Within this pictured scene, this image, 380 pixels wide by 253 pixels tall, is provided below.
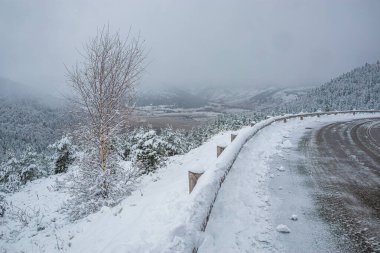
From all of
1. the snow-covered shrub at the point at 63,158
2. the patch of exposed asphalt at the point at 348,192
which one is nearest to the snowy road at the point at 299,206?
the patch of exposed asphalt at the point at 348,192

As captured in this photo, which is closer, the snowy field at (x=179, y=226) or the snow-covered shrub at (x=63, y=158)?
the snowy field at (x=179, y=226)

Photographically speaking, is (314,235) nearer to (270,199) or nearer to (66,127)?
(270,199)

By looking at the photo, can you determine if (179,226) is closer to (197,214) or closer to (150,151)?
(197,214)

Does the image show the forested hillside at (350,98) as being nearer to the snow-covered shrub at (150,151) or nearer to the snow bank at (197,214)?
the snow-covered shrub at (150,151)

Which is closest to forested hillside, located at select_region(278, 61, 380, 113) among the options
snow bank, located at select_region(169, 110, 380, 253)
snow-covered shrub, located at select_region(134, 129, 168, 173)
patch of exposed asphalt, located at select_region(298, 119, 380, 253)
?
snow-covered shrub, located at select_region(134, 129, 168, 173)

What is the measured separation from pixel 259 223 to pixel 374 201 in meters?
2.81

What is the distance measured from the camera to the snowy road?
4.10 meters

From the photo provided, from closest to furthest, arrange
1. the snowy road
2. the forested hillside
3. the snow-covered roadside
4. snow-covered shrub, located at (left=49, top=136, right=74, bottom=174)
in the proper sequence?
the snowy road → the snow-covered roadside → snow-covered shrub, located at (left=49, top=136, right=74, bottom=174) → the forested hillside

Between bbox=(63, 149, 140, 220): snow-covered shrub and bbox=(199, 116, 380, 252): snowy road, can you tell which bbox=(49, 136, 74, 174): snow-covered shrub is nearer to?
bbox=(63, 149, 140, 220): snow-covered shrub

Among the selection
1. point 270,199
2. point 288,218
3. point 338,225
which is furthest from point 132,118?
point 338,225

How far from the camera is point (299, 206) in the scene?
544 centimetres

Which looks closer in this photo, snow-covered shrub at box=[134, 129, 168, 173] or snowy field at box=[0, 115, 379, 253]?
snowy field at box=[0, 115, 379, 253]

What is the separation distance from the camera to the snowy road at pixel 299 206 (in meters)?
4.10

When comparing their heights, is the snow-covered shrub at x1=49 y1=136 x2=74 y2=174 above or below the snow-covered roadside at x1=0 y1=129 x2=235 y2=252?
below
